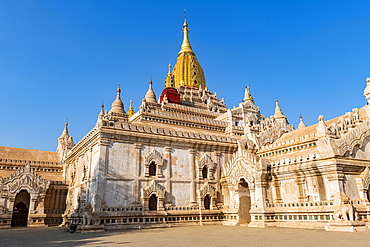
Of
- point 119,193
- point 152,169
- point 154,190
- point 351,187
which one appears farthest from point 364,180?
point 119,193

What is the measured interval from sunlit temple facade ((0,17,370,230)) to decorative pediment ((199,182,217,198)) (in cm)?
9

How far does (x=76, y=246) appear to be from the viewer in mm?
14297

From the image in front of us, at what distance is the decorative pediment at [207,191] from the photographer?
28.6 metres

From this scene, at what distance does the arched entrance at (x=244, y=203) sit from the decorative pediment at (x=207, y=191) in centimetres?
307

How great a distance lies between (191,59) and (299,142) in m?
42.4

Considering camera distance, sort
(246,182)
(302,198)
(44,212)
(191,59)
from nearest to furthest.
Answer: (302,198)
(246,182)
(44,212)
(191,59)

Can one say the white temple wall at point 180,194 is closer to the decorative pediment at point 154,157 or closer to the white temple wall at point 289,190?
the decorative pediment at point 154,157

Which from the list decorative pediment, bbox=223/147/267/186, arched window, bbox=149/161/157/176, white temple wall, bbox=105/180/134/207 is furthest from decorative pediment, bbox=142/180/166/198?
decorative pediment, bbox=223/147/267/186

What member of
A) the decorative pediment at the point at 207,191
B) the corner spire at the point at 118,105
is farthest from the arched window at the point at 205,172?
→ the corner spire at the point at 118,105

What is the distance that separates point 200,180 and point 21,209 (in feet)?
65.8

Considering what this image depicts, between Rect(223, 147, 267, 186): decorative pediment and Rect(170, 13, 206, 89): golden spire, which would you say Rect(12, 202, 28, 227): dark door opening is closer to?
Rect(223, 147, 267, 186): decorative pediment

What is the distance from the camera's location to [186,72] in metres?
63.5

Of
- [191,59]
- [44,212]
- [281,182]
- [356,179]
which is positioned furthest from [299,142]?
[191,59]

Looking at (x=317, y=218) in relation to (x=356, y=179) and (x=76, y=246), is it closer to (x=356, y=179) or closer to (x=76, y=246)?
(x=356, y=179)
